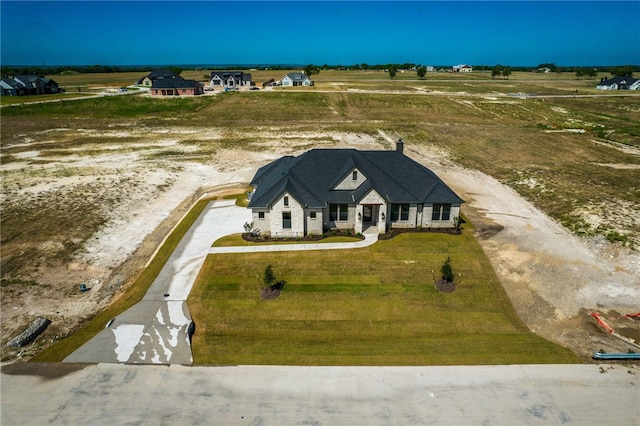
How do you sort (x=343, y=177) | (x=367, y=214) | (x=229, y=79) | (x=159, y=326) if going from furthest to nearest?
(x=229, y=79) → (x=367, y=214) → (x=343, y=177) → (x=159, y=326)

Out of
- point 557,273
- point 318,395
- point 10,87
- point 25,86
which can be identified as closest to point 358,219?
Answer: point 557,273

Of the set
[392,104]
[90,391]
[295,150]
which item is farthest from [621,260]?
[392,104]

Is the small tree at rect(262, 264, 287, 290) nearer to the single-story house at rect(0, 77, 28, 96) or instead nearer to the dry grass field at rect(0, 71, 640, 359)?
the dry grass field at rect(0, 71, 640, 359)

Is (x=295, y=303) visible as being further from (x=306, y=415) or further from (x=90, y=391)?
(x=90, y=391)

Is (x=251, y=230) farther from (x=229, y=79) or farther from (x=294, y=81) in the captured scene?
(x=294, y=81)

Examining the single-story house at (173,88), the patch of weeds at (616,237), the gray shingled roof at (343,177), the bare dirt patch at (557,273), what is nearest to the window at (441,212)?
the gray shingled roof at (343,177)

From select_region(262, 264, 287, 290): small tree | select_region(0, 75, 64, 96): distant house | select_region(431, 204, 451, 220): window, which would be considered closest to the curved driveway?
select_region(262, 264, 287, 290): small tree

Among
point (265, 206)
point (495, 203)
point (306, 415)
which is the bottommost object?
point (306, 415)
